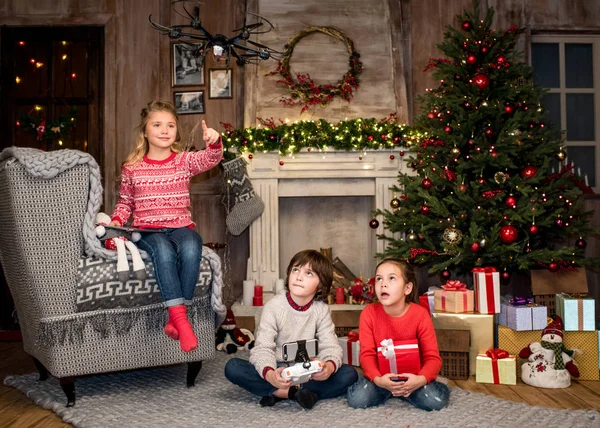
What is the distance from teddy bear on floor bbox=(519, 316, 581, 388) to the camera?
2.76 meters

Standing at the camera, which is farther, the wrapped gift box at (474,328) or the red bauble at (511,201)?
the red bauble at (511,201)

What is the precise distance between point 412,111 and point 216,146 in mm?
2288

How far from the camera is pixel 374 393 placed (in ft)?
7.80

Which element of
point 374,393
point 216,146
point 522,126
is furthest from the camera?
point 522,126

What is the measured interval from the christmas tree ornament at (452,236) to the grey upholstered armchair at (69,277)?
5.38 ft

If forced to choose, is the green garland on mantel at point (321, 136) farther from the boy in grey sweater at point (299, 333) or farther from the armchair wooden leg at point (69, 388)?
the armchair wooden leg at point (69, 388)

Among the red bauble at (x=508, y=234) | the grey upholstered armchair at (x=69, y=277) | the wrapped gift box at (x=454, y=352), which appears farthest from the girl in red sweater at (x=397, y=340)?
the red bauble at (x=508, y=234)

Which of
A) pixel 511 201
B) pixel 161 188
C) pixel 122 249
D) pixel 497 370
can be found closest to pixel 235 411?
pixel 122 249

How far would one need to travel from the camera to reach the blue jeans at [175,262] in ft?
8.21

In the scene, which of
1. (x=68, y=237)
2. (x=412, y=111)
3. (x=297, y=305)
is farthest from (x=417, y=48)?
(x=68, y=237)

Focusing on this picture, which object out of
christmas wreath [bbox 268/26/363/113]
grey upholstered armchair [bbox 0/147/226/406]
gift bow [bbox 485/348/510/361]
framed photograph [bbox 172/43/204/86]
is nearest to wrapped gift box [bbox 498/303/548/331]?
gift bow [bbox 485/348/510/361]

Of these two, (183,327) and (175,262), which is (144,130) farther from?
(183,327)

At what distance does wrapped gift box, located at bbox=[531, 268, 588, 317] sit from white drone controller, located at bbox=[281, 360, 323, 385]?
4.79 feet

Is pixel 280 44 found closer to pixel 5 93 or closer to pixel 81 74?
pixel 81 74
